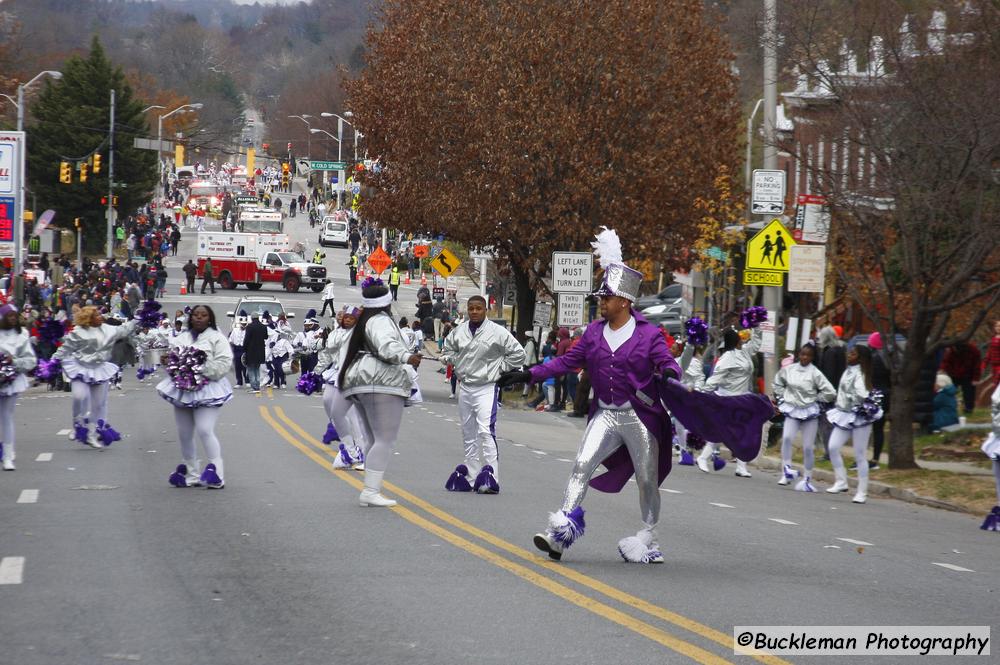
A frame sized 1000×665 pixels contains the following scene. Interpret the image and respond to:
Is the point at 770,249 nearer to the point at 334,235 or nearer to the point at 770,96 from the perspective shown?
the point at 770,96

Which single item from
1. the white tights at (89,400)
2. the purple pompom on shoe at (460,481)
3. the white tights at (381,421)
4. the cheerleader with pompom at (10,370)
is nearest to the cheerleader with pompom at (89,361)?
the white tights at (89,400)

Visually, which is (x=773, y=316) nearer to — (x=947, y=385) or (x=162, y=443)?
(x=947, y=385)

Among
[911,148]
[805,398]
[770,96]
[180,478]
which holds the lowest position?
[180,478]

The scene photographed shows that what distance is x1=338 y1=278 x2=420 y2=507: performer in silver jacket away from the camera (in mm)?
13148

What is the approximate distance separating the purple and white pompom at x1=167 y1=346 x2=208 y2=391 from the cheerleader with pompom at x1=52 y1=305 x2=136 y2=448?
13.9 feet

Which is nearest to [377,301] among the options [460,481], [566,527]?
[460,481]

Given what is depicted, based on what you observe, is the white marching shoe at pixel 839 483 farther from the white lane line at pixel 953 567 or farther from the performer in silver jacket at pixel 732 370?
the white lane line at pixel 953 567

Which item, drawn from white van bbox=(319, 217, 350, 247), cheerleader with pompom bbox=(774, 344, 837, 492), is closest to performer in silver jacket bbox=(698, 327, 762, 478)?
cheerleader with pompom bbox=(774, 344, 837, 492)

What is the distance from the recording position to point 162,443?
21172mm

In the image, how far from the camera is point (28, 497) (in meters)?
14.2

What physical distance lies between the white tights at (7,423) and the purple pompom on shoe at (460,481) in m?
5.12

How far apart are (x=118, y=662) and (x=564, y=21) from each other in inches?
1190

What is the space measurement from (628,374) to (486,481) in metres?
4.94

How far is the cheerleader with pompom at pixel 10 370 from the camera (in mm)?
16750
